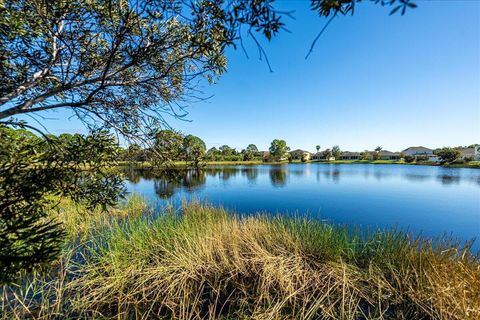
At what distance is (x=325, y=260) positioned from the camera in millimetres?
4570

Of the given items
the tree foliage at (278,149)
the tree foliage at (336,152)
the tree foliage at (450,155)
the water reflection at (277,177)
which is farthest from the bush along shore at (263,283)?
the tree foliage at (336,152)

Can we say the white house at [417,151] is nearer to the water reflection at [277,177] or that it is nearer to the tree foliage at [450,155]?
the tree foliage at [450,155]

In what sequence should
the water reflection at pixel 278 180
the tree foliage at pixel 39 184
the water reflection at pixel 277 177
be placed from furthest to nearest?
1. the water reflection at pixel 278 180
2. the water reflection at pixel 277 177
3. the tree foliage at pixel 39 184

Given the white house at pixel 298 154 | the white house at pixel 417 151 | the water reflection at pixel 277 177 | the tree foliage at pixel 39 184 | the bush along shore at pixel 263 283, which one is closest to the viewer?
the tree foliage at pixel 39 184

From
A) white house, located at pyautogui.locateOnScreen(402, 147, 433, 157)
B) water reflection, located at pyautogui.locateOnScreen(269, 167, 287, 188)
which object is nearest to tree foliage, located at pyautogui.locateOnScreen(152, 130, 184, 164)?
water reflection, located at pyautogui.locateOnScreen(269, 167, 287, 188)

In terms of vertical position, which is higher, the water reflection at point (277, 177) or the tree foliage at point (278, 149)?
the tree foliage at point (278, 149)

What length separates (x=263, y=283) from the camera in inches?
146

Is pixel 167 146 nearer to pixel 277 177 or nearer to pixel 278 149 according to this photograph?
pixel 277 177

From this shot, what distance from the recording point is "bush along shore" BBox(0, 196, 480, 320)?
3.34 meters

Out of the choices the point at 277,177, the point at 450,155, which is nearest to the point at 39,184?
the point at 277,177

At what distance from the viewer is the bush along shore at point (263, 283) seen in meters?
3.34

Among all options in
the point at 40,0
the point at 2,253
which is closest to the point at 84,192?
the point at 2,253

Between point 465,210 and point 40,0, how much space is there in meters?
23.0

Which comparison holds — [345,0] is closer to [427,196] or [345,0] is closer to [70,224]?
[70,224]
